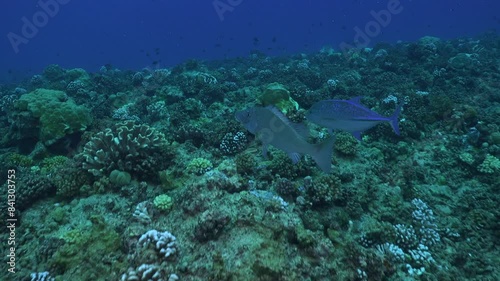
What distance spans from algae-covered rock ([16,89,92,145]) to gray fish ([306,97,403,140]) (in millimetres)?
7943

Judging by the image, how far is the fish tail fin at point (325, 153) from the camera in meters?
4.22

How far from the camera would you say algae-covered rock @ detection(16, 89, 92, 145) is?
891 centimetres

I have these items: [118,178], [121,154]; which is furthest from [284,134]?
[121,154]

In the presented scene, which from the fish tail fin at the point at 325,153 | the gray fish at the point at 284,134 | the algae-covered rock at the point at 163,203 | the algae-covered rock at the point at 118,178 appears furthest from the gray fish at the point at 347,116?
the algae-covered rock at the point at 118,178

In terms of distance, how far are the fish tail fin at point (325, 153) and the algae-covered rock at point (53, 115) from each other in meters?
8.33

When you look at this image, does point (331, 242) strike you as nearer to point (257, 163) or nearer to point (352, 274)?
point (352, 274)

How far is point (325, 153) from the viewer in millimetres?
4293

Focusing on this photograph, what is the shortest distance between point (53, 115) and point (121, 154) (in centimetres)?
385

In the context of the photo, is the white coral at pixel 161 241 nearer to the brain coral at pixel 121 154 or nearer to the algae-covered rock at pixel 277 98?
the brain coral at pixel 121 154

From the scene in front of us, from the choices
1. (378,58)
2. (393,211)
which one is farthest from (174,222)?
(378,58)

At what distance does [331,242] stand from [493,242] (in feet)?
12.4

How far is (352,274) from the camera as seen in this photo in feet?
14.8

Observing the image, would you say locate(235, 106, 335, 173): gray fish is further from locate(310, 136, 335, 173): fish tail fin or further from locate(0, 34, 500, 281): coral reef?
locate(0, 34, 500, 281): coral reef

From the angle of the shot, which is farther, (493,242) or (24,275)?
(493,242)
